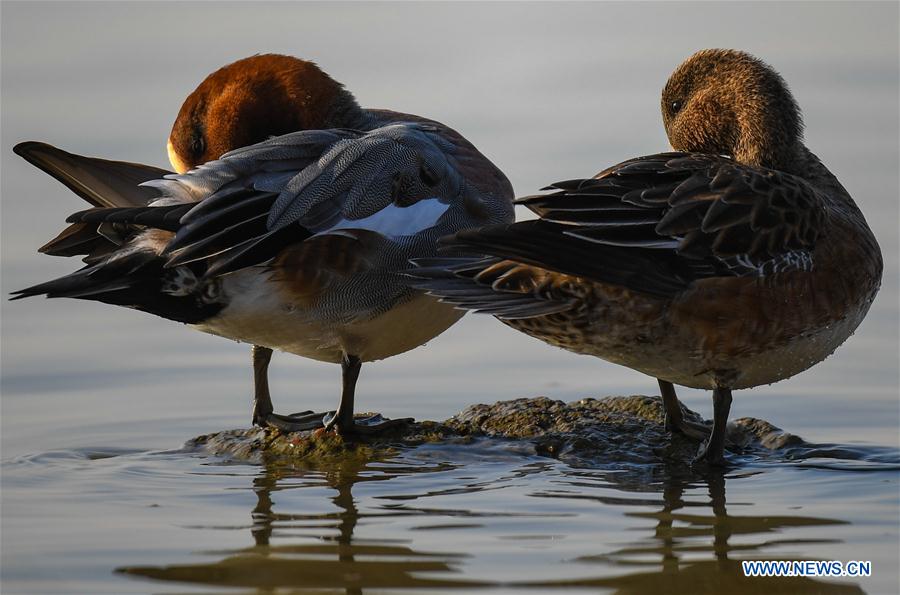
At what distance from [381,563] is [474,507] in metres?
0.53

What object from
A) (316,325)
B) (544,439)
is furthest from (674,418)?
(316,325)

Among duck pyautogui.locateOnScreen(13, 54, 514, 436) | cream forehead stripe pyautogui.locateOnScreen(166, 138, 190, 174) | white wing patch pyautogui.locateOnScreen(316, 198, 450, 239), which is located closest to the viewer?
duck pyautogui.locateOnScreen(13, 54, 514, 436)

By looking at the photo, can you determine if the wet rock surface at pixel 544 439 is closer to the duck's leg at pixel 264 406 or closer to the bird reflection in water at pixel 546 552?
the duck's leg at pixel 264 406

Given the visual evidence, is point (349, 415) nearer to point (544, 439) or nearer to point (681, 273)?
point (544, 439)

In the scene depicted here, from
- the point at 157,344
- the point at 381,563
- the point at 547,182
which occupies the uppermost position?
the point at 547,182

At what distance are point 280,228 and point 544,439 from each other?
115cm

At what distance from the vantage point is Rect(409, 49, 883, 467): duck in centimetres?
436

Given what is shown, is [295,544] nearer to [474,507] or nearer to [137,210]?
[474,507]

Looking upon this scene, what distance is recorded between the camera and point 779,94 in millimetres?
5211

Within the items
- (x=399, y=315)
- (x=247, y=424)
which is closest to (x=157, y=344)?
(x=247, y=424)

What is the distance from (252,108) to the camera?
525 centimetres

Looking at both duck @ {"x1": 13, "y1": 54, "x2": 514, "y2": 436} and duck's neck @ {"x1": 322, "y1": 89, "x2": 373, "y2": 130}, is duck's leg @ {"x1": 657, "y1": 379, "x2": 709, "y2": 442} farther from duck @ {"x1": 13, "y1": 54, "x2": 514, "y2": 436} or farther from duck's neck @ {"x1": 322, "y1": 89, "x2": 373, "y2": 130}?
duck's neck @ {"x1": 322, "y1": 89, "x2": 373, "y2": 130}

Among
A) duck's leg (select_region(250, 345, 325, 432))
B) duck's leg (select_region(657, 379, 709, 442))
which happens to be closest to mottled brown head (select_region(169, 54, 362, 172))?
duck's leg (select_region(250, 345, 325, 432))

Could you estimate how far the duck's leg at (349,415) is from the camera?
4.93 m
